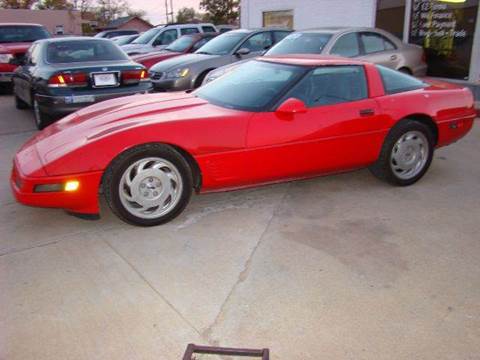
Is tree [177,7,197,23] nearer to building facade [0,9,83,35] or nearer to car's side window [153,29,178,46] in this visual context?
building facade [0,9,83,35]

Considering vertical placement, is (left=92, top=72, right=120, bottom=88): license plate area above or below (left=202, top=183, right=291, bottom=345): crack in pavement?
above

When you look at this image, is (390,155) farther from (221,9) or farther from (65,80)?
(221,9)

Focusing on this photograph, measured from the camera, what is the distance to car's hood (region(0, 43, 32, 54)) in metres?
10.6

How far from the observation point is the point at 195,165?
3840 mm

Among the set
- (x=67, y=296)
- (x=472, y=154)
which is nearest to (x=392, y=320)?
(x=67, y=296)

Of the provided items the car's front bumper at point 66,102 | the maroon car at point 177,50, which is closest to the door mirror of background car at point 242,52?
the maroon car at point 177,50

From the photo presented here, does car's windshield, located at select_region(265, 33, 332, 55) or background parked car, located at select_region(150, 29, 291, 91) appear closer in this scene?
car's windshield, located at select_region(265, 33, 332, 55)

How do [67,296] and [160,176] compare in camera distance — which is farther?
[160,176]

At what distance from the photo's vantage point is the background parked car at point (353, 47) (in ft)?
25.8

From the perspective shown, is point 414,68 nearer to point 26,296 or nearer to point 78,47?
point 78,47

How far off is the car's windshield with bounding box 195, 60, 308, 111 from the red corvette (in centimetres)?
1

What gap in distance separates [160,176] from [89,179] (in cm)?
54

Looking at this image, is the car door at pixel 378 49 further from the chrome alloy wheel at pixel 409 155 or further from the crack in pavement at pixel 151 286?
the crack in pavement at pixel 151 286

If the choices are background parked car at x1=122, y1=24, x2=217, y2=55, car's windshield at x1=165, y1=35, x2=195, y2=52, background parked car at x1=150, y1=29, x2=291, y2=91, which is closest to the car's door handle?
background parked car at x1=150, y1=29, x2=291, y2=91
